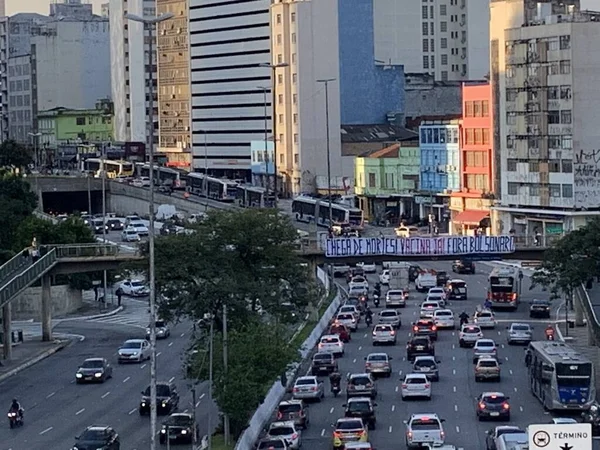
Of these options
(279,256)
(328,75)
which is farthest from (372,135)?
(279,256)

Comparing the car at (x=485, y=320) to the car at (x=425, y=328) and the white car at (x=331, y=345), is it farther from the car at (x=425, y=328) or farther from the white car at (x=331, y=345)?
the white car at (x=331, y=345)

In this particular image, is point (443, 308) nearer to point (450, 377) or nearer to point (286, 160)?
point (450, 377)

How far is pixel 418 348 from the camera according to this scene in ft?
245

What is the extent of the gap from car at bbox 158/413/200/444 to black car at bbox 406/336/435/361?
21.3 metres

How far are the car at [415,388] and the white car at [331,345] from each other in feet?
40.7

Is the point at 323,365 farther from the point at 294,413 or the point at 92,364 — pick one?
the point at 294,413

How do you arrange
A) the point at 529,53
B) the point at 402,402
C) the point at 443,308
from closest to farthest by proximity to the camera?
the point at 402,402, the point at 443,308, the point at 529,53

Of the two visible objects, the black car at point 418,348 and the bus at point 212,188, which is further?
the bus at point 212,188

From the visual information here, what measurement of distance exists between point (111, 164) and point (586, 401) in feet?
447

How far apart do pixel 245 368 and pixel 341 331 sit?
1047 inches

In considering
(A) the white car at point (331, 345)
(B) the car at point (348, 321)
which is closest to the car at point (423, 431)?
(A) the white car at point (331, 345)

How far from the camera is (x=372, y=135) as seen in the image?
174625 mm

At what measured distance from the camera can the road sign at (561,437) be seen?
25.7 meters

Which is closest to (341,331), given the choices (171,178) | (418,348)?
(418,348)
